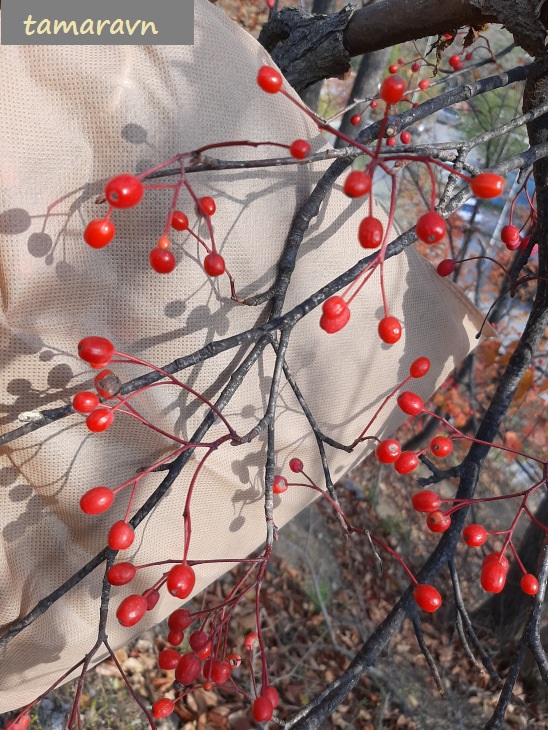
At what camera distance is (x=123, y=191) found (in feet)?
1.65

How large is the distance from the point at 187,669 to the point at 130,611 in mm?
134

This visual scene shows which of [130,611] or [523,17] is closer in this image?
[130,611]

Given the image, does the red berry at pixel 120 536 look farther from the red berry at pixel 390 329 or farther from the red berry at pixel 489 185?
the red berry at pixel 489 185

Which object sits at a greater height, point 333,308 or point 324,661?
point 333,308

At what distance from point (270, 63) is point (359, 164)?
4.84m

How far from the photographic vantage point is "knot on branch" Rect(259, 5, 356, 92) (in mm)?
1214

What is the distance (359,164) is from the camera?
5.43m

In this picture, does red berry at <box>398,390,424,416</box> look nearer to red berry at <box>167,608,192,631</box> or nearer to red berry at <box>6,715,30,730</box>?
red berry at <box>167,608,192,631</box>

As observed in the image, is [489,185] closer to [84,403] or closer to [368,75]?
[84,403]

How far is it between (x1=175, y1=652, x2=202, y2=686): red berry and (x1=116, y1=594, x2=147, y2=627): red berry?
0.11m

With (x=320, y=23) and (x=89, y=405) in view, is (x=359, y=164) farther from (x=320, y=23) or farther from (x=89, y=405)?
(x=89, y=405)

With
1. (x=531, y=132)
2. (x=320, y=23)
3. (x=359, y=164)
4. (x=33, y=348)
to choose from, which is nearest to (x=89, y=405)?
(x=33, y=348)

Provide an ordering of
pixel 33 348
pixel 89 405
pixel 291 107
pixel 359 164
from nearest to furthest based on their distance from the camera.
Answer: pixel 89 405 < pixel 33 348 < pixel 291 107 < pixel 359 164

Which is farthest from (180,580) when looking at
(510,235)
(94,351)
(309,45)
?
(309,45)
